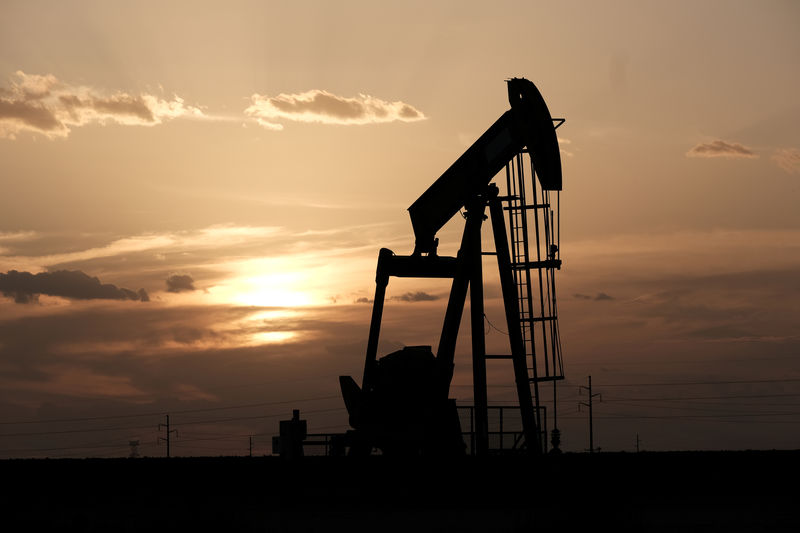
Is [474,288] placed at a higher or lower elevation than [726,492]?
higher

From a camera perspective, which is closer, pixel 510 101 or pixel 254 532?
pixel 254 532

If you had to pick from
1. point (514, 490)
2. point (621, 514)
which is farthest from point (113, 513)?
point (621, 514)

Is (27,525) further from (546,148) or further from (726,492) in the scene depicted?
(546,148)

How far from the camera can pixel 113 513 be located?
40.6 ft

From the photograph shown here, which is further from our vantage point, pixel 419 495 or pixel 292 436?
pixel 292 436

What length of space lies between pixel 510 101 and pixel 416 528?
8.97 meters

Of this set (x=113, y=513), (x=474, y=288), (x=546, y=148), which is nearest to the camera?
(x=113, y=513)

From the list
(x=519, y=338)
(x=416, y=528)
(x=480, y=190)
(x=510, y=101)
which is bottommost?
(x=416, y=528)

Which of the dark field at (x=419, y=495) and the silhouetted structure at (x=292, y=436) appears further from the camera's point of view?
the silhouetted structure at (x=292, y=436)

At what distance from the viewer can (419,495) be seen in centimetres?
1344

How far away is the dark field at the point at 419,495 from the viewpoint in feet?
37.0

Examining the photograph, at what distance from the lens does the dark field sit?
37.0 feet

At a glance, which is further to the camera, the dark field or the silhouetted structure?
the silhouetted structure

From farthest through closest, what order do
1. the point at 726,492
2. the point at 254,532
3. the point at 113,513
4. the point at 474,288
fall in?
1. the point at 474,288
2. the point at 726,492
3. the point at 113,513
4. the point at 254,532
